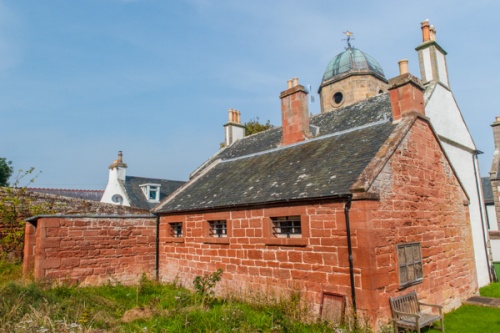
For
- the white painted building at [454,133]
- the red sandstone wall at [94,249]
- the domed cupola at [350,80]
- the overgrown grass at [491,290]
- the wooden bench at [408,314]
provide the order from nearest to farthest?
1. the wooden bench at [408,314]
2. the red sandstone wall at [94,249]
3. the overgrown grass at [491,290]
4. the white painted building at [454,133]
5. the domed cupola at [350,80]

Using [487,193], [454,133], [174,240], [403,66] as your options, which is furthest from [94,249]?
[487,193]

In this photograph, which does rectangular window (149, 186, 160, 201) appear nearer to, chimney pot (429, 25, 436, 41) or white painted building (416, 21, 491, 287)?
white painted building (416, 21, 491, 287)

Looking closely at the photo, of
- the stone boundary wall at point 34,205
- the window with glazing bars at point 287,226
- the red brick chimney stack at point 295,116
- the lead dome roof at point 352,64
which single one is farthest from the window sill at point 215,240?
the lead dome roof at point 352,64

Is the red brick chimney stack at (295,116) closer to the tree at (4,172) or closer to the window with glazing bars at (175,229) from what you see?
the window with glazing bars at (175,229)

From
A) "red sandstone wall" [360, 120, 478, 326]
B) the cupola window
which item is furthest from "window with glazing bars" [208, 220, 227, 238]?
the cupola window

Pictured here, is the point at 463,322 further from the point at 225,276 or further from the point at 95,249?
the point at 95,249

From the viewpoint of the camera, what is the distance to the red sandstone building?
24.1 feet

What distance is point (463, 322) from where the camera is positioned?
820cm

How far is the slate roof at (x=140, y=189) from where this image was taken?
1007 inches

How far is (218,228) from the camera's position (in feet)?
36.2

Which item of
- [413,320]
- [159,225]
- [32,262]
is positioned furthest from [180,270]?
[413,320]

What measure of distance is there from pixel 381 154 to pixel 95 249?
32.0 feet

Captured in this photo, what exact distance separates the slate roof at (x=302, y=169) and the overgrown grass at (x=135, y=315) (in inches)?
104

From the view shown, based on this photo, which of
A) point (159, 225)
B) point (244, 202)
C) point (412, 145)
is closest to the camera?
point (412, 145)
